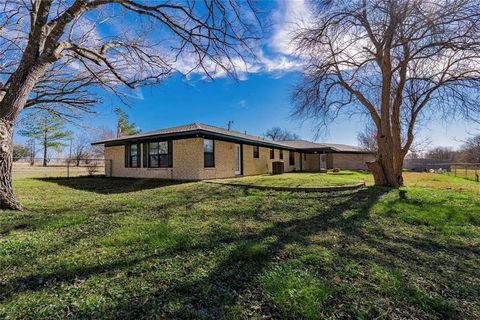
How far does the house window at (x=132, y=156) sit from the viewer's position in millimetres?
14086

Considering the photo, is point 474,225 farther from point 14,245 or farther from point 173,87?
point 173,87

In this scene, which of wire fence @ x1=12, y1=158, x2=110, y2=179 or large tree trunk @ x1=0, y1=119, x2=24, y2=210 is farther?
wire fence @ x1=12, y1=158, x2=110, y2=179

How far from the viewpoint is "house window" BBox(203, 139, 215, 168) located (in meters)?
11.9

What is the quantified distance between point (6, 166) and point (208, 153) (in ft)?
25.8

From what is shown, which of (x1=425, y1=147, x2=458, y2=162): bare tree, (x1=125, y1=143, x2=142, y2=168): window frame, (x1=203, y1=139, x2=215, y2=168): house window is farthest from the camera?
(x1=425, y1=147, x2=458, y2=162): bare tree

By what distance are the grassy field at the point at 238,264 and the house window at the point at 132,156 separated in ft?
28.7

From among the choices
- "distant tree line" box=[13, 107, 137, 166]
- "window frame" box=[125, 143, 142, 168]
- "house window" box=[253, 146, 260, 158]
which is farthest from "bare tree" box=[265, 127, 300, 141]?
"window frame" box=[125, 143, 142, 168]

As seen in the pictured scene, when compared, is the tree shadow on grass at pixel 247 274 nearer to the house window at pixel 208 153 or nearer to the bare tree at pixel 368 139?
the house window at pixel 208 153

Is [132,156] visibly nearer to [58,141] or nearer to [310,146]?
[310,146]

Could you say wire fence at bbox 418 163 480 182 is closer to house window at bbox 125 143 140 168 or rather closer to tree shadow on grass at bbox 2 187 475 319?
tree shadow on grass at bbox 2 187 475 319

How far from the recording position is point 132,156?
47.3ft

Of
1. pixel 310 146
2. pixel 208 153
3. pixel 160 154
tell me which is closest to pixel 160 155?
pixel 160 154

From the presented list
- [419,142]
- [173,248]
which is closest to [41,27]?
[173,248]

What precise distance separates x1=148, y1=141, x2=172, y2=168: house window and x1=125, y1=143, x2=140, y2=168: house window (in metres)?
1.19
